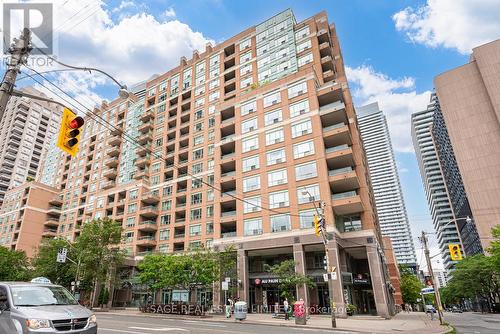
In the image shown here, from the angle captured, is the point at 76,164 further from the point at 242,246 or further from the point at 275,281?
the point at 275,281

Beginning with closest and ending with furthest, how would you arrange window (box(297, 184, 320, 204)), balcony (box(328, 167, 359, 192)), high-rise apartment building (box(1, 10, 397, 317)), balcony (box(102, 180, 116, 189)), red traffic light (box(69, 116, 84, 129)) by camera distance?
1. red traffic light (box(69, 116, 84, 129))
2. balcony (box(328, 167, 359, 192))
3. window (box(297, 184, 320, 204))
4. high-rise apartment building (box(1, 10, 397, 317))
5. balcony (box(102, 180, 116, 189))

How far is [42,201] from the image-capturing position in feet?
244

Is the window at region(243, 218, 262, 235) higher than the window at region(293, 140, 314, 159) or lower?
lower

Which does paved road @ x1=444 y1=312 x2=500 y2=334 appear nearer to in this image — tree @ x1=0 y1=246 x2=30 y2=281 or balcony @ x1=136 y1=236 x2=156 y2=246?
balcony @ x1=136 y1=236 x2=156 y2=246

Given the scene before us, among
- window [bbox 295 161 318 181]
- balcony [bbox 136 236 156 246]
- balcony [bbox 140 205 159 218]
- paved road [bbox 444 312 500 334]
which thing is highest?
balcony [bbox 140 205 159 218]

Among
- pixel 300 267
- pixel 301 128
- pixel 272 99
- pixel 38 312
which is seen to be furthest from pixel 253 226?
pixel 38 312

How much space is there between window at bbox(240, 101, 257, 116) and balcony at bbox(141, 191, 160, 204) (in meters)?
24.2

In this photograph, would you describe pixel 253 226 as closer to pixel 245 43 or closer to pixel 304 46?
pixel 304 46

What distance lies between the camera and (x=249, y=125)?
4428 centimetres

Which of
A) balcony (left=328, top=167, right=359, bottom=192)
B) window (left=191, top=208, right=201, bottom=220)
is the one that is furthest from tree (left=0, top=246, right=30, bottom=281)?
balcony (left=328, top=167, right=359, bottom=192)

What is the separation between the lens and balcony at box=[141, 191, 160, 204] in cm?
5694

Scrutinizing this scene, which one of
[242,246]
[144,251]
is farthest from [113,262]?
[242,246]

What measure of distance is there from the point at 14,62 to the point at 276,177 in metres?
31.6

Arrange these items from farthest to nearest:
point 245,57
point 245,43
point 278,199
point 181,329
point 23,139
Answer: point 23,139 → point 245,43 → point 245,57 → point 278,199 → point 181,329
